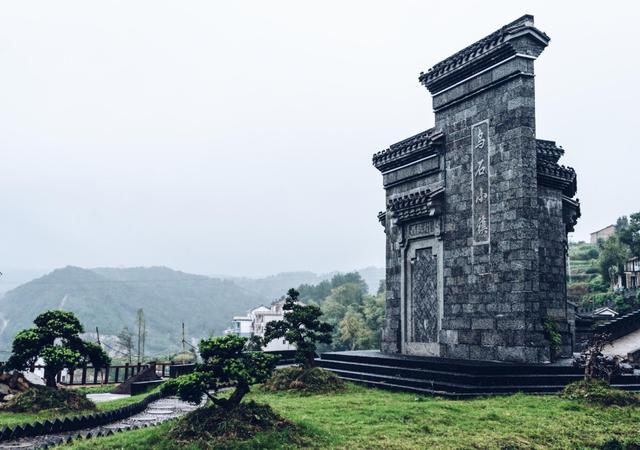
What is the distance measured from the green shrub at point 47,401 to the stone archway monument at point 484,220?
10.2m

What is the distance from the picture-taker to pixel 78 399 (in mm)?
13938

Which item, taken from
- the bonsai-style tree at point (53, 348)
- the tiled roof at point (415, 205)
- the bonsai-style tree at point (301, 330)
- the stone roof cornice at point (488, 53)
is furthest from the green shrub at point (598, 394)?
the bonsai-style tree at point (53, 348)

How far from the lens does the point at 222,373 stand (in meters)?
9.99

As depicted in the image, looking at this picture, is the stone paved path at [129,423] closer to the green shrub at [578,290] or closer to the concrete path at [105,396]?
the concrete path at [105,396]

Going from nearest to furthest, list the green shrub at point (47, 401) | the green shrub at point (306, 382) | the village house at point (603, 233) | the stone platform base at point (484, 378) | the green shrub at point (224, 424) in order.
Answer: the green shrub at point (224, 424) < the green shrub at point (47, 401) < the stone platform base at point (484, 378) < the green shrub at point (306, 382) < the village house at point (603, 233)

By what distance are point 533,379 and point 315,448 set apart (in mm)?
7076

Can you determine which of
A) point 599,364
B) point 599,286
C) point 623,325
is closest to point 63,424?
point 599,364

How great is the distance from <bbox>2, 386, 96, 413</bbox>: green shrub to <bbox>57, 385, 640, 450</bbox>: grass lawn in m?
4.13

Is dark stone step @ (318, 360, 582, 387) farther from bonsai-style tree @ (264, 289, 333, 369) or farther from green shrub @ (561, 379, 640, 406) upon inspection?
bonsai-style tree @ (264, 289, 333, 369)

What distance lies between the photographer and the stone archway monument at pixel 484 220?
1584 cm

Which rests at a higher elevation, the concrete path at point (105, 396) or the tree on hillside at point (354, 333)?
the tree on hillside at point (354, 333)

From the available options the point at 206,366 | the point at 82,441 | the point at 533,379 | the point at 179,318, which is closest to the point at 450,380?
the point at 533,379

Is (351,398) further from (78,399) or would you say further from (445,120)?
(445,120)

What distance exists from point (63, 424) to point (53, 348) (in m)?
3.44
